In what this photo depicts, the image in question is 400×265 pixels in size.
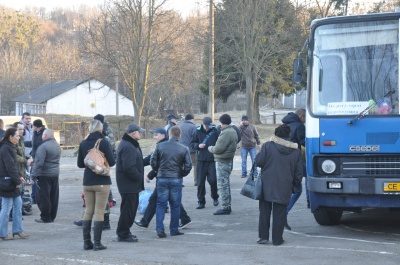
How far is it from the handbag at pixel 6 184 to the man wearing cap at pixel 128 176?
1.80 m

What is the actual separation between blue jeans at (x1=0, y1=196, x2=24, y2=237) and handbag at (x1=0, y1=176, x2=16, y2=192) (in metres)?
0.20

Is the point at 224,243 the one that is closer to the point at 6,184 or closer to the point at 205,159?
the point at 6,184

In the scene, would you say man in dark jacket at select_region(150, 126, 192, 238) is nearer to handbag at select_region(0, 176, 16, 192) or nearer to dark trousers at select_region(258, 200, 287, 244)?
dark trousers at select_region(258, 200, 287, 244)

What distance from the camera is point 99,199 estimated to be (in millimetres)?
10484

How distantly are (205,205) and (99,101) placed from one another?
65132mm

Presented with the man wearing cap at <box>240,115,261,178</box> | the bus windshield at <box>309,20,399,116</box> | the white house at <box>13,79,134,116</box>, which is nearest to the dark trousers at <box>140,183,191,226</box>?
the bus windshield at <box>309,20,399,116</box>

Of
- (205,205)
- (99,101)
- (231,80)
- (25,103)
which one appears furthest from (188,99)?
(205,205)

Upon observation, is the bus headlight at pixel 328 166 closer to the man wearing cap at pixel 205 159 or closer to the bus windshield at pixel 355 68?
the bus windshield at pixel 355 68

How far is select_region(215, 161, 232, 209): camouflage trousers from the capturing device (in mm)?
14086

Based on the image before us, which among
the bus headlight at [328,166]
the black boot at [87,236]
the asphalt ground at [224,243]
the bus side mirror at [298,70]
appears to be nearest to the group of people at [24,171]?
the asphalt ground at [224,243]

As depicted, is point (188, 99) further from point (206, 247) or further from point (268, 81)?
point (206, 247)

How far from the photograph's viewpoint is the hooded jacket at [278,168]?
10555 mm

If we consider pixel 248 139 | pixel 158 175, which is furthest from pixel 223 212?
pixel 248 139

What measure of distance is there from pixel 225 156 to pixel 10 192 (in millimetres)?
4323
